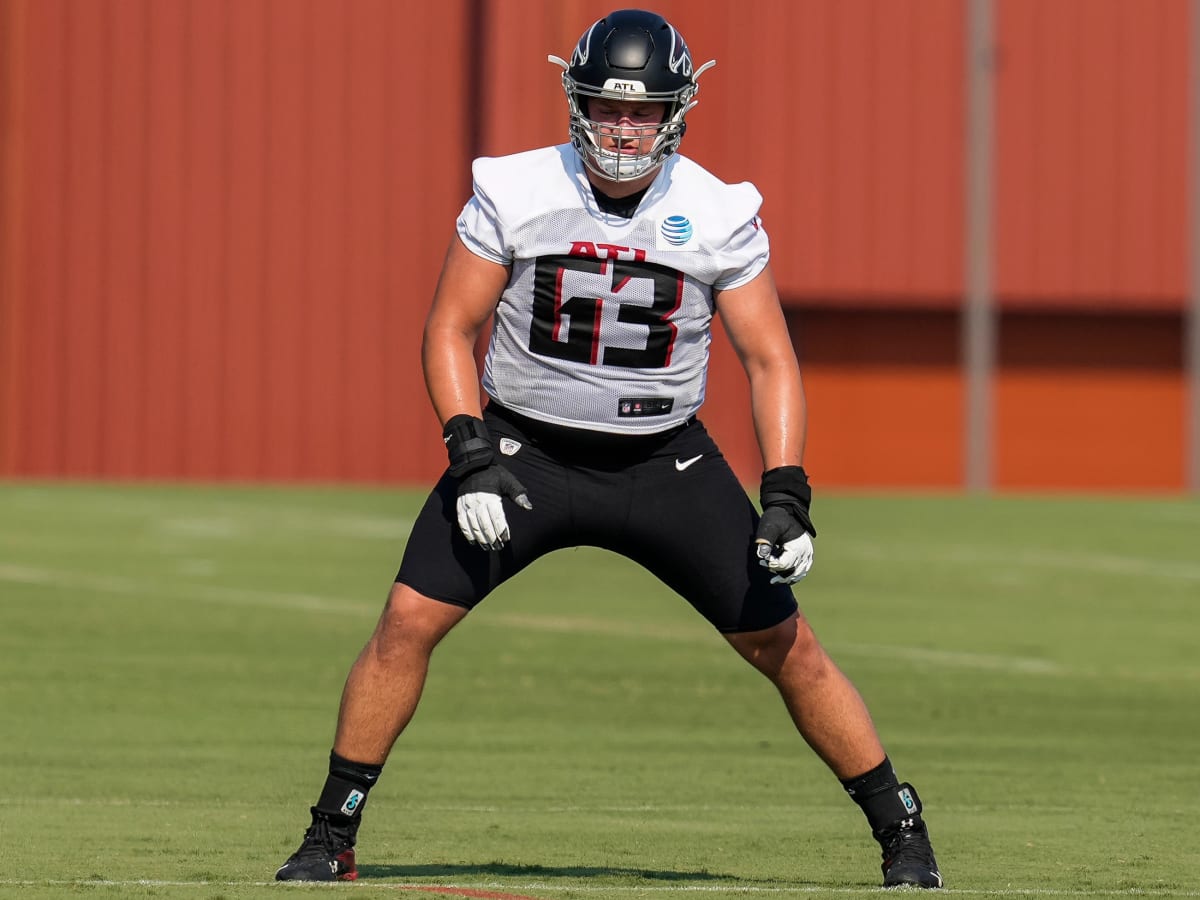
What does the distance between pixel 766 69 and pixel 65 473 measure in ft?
34.7

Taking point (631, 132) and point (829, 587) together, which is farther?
point (829, 587)

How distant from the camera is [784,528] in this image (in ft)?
21.5

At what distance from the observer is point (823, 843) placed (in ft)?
25.1

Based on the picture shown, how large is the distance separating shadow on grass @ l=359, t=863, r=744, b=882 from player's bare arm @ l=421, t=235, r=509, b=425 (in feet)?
4.03

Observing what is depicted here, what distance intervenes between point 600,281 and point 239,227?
26336 millimetres

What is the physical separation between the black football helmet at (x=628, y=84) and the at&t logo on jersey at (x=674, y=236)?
15 cm

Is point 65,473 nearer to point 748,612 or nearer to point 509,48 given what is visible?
point 509,48

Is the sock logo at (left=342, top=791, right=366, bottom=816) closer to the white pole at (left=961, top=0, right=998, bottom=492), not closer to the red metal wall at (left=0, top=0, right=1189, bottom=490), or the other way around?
the red metal wall at (left=0, top=0, right=1189, bottom=490)

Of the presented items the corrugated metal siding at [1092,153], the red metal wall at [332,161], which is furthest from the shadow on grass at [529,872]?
the corrugated metal siding at [1092,153]

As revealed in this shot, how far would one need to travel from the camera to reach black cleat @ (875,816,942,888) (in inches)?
258

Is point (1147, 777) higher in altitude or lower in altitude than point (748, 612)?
lower

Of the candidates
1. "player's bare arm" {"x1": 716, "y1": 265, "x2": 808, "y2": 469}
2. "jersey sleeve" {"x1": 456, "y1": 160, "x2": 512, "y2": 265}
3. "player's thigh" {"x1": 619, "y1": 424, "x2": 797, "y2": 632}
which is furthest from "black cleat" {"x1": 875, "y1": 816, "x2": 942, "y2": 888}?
"jersey sleeve" {"x1": 456, "y1": 160, "x2": 512, "y2": 265}

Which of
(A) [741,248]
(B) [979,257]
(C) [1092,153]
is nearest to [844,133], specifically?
(B) [979,257]

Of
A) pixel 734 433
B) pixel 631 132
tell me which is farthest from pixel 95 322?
pixel 631 132
